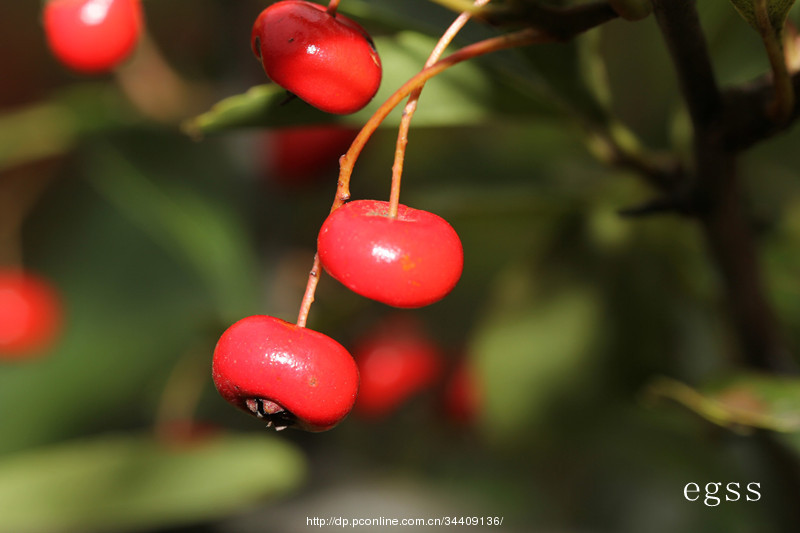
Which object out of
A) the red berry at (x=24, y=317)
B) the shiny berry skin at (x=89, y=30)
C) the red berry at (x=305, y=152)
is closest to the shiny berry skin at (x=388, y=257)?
the shiny berry skin at (x=89, y=30)

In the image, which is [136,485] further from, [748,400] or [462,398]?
[748,400]

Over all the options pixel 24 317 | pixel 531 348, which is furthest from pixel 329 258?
pixel 24 317

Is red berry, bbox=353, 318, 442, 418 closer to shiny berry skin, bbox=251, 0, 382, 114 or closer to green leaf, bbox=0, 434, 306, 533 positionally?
green leaf, bbox=0, 434, 306, 533

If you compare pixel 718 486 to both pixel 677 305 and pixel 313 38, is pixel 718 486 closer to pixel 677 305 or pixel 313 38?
pixel 677 305

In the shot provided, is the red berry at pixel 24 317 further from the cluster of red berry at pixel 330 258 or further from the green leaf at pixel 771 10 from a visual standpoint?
the green leaf at pixel 771 10

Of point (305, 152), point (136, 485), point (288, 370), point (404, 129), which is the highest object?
point (305, 152)

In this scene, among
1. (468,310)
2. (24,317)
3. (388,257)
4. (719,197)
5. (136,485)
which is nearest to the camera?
(388,257)

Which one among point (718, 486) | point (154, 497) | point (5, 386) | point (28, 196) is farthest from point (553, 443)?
point (28, 196)
